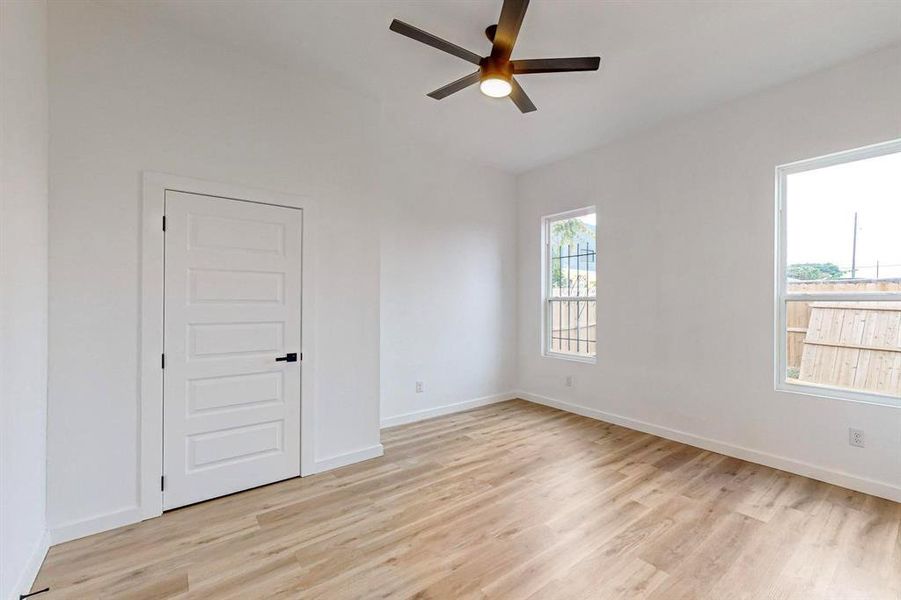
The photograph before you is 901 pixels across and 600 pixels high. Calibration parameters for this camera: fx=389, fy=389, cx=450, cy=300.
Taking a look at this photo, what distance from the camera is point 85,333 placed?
2.26 meters

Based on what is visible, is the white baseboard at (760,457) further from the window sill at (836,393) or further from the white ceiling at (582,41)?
the white ceiling at (582,41)

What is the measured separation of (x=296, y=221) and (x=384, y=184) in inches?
58.7

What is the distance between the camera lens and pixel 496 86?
8.06ft

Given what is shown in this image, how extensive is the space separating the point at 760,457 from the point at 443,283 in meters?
3.40

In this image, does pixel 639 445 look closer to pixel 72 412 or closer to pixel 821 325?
pixel 821 325

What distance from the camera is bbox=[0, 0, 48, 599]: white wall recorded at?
1594 millimetres

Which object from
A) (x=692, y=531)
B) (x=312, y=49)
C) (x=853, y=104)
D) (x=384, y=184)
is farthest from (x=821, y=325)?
(x=312, y=49)

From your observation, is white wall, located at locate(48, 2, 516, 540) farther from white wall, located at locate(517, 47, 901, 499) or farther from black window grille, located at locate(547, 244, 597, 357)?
white wall, located at locate(517, 47, 901, 499)

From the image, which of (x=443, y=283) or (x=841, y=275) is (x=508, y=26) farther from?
(x=841, y=275)

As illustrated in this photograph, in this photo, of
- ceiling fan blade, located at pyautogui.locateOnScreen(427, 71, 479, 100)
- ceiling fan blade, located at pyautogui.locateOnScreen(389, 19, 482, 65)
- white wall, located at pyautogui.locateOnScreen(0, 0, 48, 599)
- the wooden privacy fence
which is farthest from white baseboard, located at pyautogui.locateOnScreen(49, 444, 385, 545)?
the wooden privacy fence

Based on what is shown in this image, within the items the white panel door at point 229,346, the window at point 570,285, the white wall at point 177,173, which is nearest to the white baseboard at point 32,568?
the white wall at point 177,173

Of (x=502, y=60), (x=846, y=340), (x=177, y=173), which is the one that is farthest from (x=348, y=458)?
(x=846, y=340)

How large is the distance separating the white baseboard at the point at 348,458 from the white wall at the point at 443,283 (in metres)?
0.76

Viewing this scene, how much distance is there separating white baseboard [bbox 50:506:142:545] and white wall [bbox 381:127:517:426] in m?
2.17
